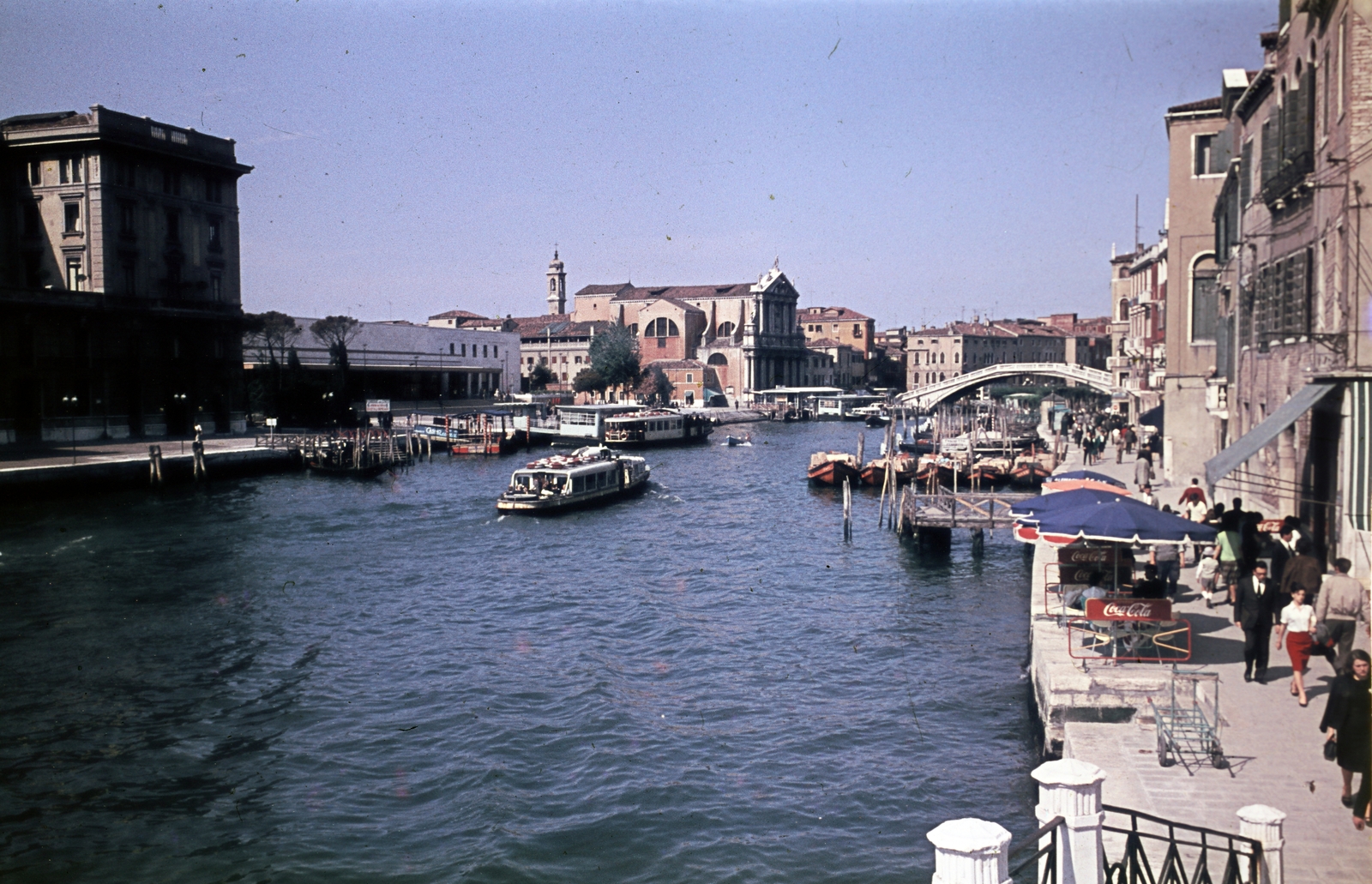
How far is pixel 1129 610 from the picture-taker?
32.4 ft

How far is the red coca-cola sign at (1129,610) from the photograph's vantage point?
983cm

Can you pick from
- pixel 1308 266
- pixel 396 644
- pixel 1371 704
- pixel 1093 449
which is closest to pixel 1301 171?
pixel 1308 266

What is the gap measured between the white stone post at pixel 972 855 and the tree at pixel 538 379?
9069 centimetres

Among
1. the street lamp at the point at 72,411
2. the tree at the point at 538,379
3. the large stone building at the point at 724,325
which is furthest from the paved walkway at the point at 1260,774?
the large stone building at the point at 724,325

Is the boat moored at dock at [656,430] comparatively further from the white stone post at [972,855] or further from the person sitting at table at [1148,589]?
the white stone post at [972,855]

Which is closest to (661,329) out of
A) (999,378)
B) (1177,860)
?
(999,378)

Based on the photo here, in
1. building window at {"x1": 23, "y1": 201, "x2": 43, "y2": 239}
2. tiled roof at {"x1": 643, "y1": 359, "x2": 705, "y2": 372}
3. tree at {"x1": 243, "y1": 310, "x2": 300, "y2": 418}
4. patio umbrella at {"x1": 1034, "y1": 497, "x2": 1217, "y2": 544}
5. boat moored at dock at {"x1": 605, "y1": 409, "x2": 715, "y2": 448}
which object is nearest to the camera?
patio umbrella at {"x1": 1034, "y1": 497, "x2": 1217, "y2": 544}

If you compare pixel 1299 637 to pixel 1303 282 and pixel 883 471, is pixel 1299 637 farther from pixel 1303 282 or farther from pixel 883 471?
pixel 883 471

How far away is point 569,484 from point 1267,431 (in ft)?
77.8

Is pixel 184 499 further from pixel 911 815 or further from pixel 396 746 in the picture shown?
pixel 911 815

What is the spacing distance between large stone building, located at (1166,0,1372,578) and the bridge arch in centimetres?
4784

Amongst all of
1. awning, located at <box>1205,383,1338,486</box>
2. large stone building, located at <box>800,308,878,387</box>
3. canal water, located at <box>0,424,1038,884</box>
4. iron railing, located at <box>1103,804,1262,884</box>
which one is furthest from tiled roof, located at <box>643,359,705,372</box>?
iron railing, located at <box>1103,804,1262,884</box>

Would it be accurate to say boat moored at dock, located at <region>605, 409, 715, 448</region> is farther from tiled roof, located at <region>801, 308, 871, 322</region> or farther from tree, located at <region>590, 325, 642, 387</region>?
tiled roof, located at <region>801, 308, 871, 322</region>

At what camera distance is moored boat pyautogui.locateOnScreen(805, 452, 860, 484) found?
38.9m
